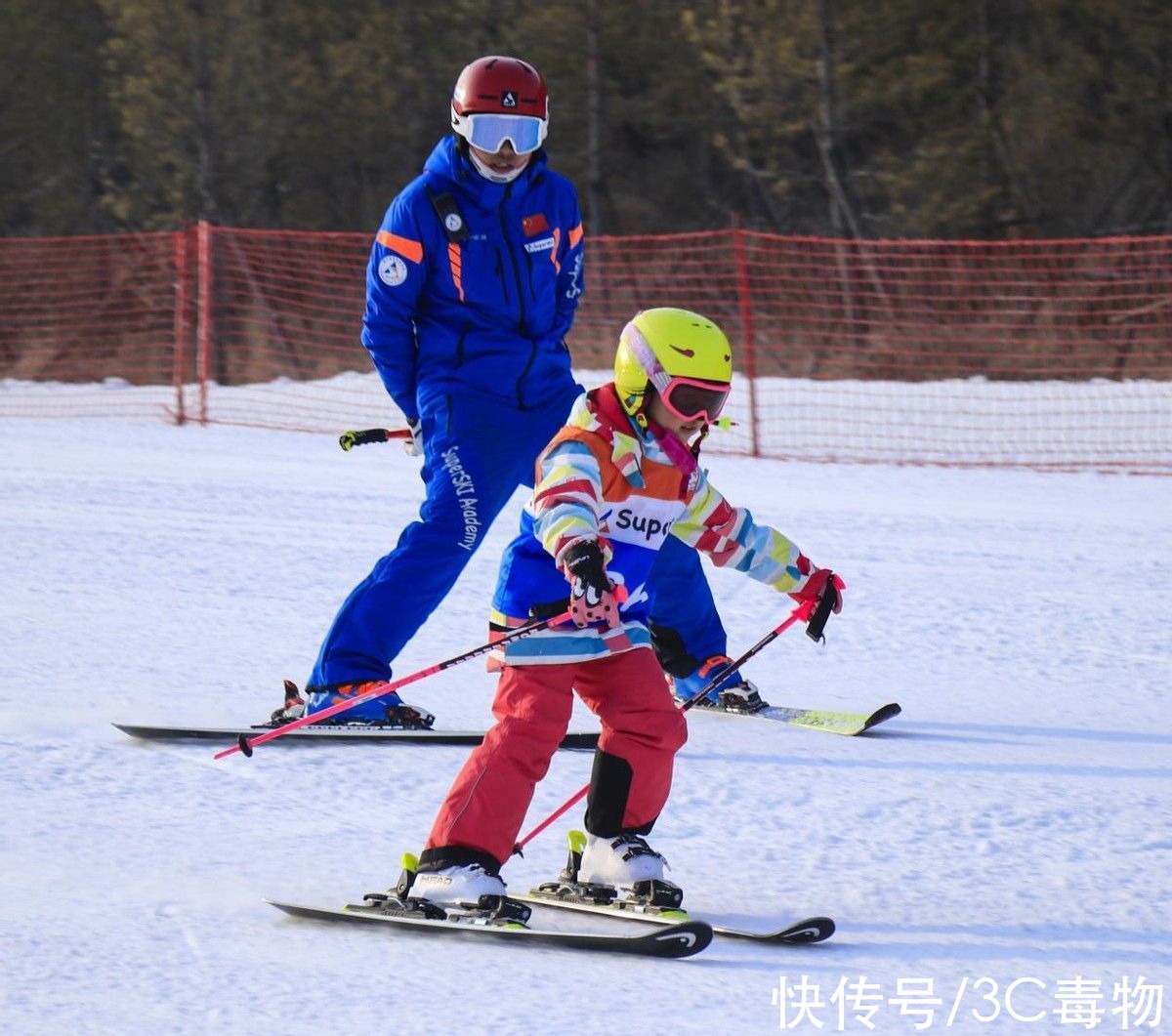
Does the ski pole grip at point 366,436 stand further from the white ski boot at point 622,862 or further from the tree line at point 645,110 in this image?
the tree line at point 645,110

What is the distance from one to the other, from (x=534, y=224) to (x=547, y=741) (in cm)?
201

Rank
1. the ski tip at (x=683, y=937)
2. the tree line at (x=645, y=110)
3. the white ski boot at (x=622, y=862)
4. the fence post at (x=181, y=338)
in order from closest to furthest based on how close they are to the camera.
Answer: the ski tip at (x=683, y=937) → the white ski boot at (x=622, y=862) → the fence post at (x=181, y=338) → the tree line at (x=645, y=110)

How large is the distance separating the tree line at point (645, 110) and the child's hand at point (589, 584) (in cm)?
1911

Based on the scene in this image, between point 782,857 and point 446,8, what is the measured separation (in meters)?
25.6

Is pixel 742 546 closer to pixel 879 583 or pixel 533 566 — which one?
pixel 533 566

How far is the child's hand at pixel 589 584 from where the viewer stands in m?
3.37

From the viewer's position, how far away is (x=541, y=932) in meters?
3.43

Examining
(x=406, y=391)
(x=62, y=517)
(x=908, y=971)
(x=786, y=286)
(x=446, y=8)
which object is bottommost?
(x=908, y=971)

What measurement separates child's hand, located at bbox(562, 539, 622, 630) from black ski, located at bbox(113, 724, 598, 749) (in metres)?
1.53

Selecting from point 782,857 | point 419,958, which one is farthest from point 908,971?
point 419,958

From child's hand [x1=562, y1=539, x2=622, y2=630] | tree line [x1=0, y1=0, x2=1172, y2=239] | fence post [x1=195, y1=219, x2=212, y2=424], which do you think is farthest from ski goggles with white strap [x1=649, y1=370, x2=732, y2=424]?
tree line [x1=0, y1=0, x2=1172, y2=239]

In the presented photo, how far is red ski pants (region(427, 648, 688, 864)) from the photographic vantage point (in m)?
3.47

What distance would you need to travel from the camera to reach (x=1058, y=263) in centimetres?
1969

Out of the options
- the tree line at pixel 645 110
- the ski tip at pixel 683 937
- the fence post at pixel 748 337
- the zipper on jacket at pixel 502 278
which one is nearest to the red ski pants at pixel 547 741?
the ski tip at pixel 683 937
